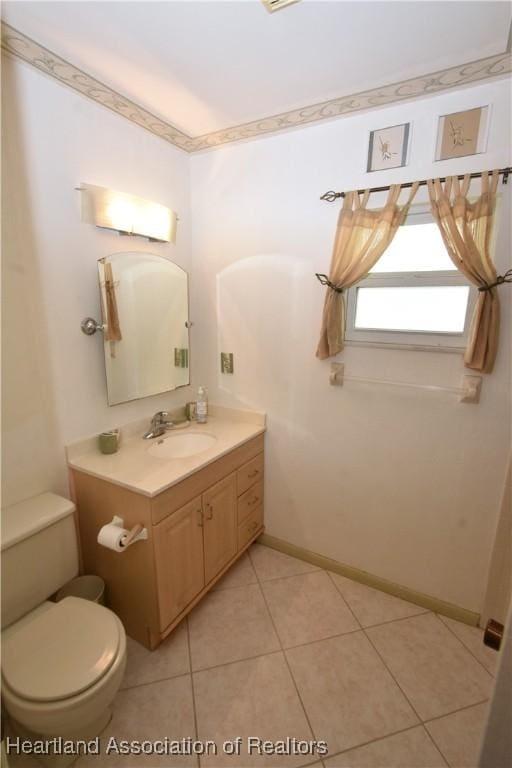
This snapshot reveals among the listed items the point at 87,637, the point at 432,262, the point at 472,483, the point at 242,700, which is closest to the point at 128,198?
the point at 432,262

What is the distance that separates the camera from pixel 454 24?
1.13 metres

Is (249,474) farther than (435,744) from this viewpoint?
Yes

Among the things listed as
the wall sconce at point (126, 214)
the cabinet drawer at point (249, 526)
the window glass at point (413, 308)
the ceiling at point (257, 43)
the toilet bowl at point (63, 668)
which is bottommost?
the cabinet drawer at point (249, 526)

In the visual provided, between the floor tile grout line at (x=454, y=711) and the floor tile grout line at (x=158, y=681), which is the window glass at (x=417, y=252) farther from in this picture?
the floor tile grout line at (x=158, y=681)

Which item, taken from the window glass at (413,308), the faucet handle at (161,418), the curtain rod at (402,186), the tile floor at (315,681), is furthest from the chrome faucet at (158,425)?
the curtain rod at (402,186)

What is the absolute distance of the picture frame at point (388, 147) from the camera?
151 cm

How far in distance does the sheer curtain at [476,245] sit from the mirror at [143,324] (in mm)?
1412

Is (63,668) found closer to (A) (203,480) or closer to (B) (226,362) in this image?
(A) (203,480)

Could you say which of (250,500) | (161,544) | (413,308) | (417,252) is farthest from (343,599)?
(417,252)

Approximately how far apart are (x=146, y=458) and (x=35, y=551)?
1.80ft

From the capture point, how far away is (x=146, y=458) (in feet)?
5.40

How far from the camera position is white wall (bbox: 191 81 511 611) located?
1534 mm

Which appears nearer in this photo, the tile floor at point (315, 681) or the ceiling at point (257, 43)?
the ceiling at point (257, 43)

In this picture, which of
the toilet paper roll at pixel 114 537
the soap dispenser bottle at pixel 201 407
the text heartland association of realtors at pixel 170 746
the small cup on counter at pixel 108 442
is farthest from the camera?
the soap dispenser bottle at pixel 201 407
